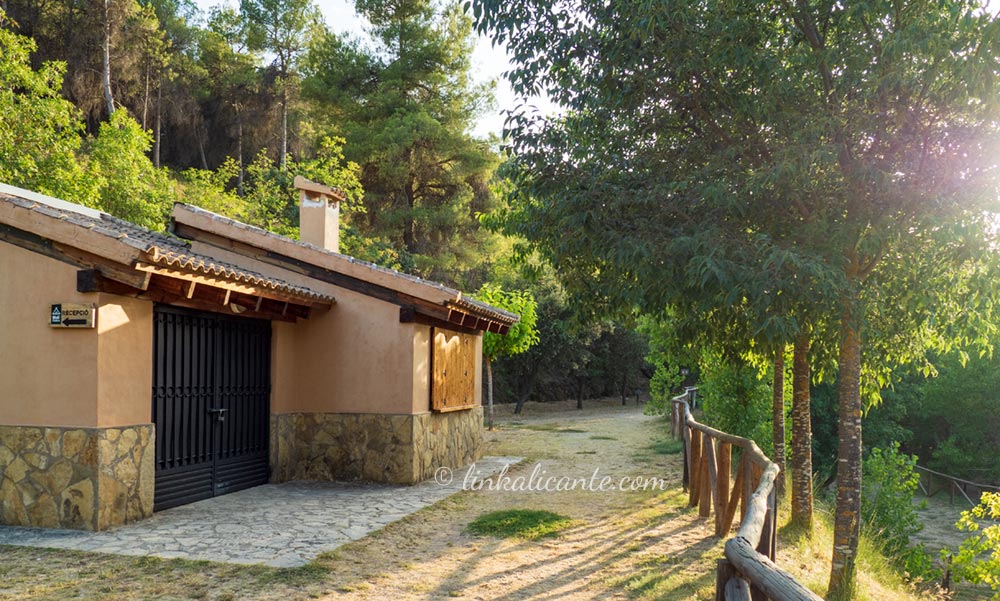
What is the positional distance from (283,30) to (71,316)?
2401 centimetres

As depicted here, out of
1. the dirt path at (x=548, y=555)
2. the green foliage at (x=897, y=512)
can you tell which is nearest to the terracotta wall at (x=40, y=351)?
the dirt path at (x=548, y=555)

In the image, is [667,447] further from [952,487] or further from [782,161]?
[952,487]

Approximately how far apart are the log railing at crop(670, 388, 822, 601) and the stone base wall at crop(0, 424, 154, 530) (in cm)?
585

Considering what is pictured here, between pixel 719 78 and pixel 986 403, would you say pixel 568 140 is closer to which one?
pixel 719 78

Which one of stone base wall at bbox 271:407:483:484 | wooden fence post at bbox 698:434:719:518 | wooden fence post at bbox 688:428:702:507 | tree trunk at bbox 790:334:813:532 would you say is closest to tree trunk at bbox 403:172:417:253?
stone base wall at bbox 271:407:483:484

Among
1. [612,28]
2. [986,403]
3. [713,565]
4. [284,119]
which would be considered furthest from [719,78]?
[986,403]

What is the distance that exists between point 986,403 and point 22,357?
34.3m

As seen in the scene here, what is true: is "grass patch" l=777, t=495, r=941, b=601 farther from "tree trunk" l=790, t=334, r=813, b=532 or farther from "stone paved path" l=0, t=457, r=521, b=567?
"stone paved path" l=0, t=457, r=521, b=567

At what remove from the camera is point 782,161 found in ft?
19.1

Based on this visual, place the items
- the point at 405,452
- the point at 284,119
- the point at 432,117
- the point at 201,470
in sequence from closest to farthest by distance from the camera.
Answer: the point at 201,470 → the point at 405,452 → the point at 432,117 → the point at 284,119

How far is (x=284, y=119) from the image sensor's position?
27.8 meters

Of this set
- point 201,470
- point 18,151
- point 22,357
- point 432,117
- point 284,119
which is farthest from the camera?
point 284,119

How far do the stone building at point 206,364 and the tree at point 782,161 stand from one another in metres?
3.58

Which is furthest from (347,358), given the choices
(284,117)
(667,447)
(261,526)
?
(284,117)
